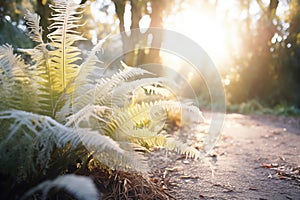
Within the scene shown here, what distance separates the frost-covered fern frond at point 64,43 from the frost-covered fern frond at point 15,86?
0.16 m

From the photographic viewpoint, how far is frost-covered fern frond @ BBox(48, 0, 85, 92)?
173 cm

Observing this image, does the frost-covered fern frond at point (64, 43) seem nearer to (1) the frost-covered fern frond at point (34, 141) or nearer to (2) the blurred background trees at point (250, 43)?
(1) the frost-covered fern frond at point (34, 141)

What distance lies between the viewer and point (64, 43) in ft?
→ 5.75

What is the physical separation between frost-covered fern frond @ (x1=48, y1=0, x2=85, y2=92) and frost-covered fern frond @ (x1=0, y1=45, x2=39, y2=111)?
0.54ft

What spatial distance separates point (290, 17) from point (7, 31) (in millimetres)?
12128

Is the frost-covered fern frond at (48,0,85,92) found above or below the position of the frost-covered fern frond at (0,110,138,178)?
above

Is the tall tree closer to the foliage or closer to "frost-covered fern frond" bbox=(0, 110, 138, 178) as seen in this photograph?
the foliage

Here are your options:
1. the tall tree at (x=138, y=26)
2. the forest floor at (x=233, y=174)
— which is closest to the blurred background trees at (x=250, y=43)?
the tall tree at (x=138, y=26)

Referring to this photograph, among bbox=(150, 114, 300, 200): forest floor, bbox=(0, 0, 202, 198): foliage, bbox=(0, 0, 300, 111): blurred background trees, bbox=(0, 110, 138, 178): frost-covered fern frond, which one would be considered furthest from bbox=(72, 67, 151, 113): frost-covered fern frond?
bbox=(0, 0, 300, 111): blurred background trees

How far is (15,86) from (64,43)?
38cm

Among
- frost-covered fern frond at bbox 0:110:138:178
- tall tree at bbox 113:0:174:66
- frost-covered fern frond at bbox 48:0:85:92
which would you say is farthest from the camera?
tall tree at bbox 113:0:174:66

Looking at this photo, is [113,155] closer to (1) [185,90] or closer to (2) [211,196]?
(2) [211,196]

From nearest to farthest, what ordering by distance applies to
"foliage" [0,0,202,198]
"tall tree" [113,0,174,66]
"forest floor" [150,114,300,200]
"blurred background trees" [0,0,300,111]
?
1. "foliage" [0,0,202,198]
2. "forest floor" [150,114,300,200]
3. "tall tree" [113,0,174,66]
4. "blurred background trees" [0,0,300,111]

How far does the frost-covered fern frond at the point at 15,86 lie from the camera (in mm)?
1660
